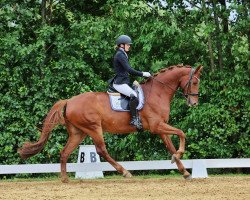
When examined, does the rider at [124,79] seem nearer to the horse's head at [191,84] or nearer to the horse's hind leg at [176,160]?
the horse's hind leg at [176,160]

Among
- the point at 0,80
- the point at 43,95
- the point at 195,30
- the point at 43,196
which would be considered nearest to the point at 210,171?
the point at 195,30

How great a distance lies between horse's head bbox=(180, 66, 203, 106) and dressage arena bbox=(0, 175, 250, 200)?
5.24 feet

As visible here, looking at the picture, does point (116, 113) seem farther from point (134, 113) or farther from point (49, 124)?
point (49, 124)

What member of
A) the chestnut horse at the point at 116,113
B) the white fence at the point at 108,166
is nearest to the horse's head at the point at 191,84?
the chestnut horse at the point at 116,113

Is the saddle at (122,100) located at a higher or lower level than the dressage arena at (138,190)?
higher

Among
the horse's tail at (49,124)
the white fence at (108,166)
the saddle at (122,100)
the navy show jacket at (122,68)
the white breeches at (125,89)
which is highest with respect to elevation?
the navy show jacket at (122,68)

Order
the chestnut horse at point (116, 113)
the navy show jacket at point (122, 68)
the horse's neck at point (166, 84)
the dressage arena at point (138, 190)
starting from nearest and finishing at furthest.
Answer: the dressage arena at point (138, 190) < the navy show jacket at point (122, 68) < the chestnut horse at point (116, 113) < the horse's neck at point (166, 84)

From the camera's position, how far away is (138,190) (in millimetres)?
11133

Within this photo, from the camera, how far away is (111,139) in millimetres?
16938

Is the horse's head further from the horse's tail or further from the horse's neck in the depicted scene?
the horse's tail

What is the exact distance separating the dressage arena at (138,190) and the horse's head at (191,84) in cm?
160

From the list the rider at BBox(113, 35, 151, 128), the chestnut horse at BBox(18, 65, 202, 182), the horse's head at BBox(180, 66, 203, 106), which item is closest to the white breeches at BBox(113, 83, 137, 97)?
the rider at BBox(113, 35, 151, 128)

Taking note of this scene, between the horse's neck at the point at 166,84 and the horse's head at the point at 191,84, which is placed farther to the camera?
the horse's neck at the point at 166,84

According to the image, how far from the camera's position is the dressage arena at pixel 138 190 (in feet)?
33.4
